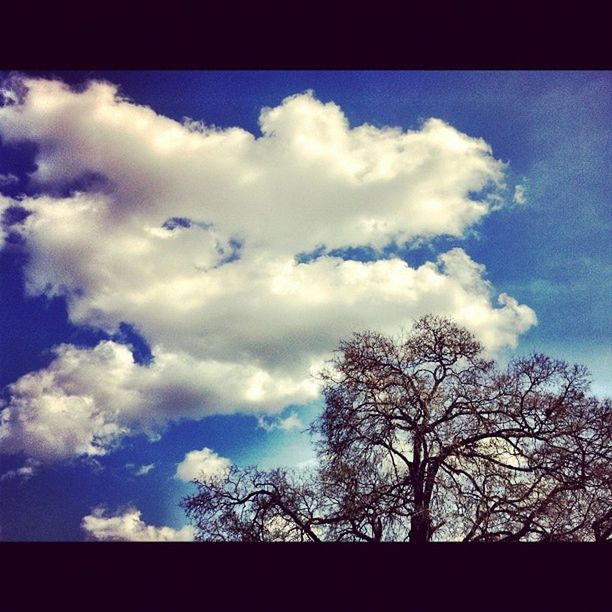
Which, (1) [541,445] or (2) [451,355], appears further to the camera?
(2) [451,355]
